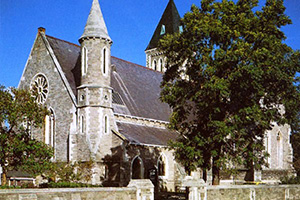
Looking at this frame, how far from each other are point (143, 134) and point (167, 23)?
96.8 ft

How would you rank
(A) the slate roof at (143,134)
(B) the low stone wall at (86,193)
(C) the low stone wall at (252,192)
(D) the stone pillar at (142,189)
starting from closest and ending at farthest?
1. (B) the low stone wall at (86,193)
2. (D) the stone pillar at (142,189)
3. (C) the low stone wall at (252,192)
4. (A) the slate roof at (143,134)

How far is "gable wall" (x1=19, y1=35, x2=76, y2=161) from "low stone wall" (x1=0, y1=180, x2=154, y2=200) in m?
13.9

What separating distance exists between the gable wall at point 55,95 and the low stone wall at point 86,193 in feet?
45.7

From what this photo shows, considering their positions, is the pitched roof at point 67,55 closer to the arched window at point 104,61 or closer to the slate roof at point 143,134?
the arched window at point 104,61

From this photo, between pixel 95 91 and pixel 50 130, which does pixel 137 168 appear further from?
pixel 50 130

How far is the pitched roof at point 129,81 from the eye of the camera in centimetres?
3425

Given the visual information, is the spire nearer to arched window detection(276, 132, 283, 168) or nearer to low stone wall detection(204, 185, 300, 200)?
low stone wall detection(204, 185, 300, 200)

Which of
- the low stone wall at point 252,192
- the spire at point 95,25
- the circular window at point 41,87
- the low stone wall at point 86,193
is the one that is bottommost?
the low stone wall at point 252,192

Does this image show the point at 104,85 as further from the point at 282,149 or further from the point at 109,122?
the point at 282,149

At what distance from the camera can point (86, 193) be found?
15.9 meters

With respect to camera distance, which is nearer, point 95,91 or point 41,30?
point 95,91

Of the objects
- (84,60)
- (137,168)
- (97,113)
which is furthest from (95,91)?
(137,168)

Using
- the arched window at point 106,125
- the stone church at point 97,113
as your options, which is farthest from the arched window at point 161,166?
the arched window at point 106,125

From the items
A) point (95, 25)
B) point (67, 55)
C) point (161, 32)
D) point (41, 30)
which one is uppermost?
point (161, 32)
